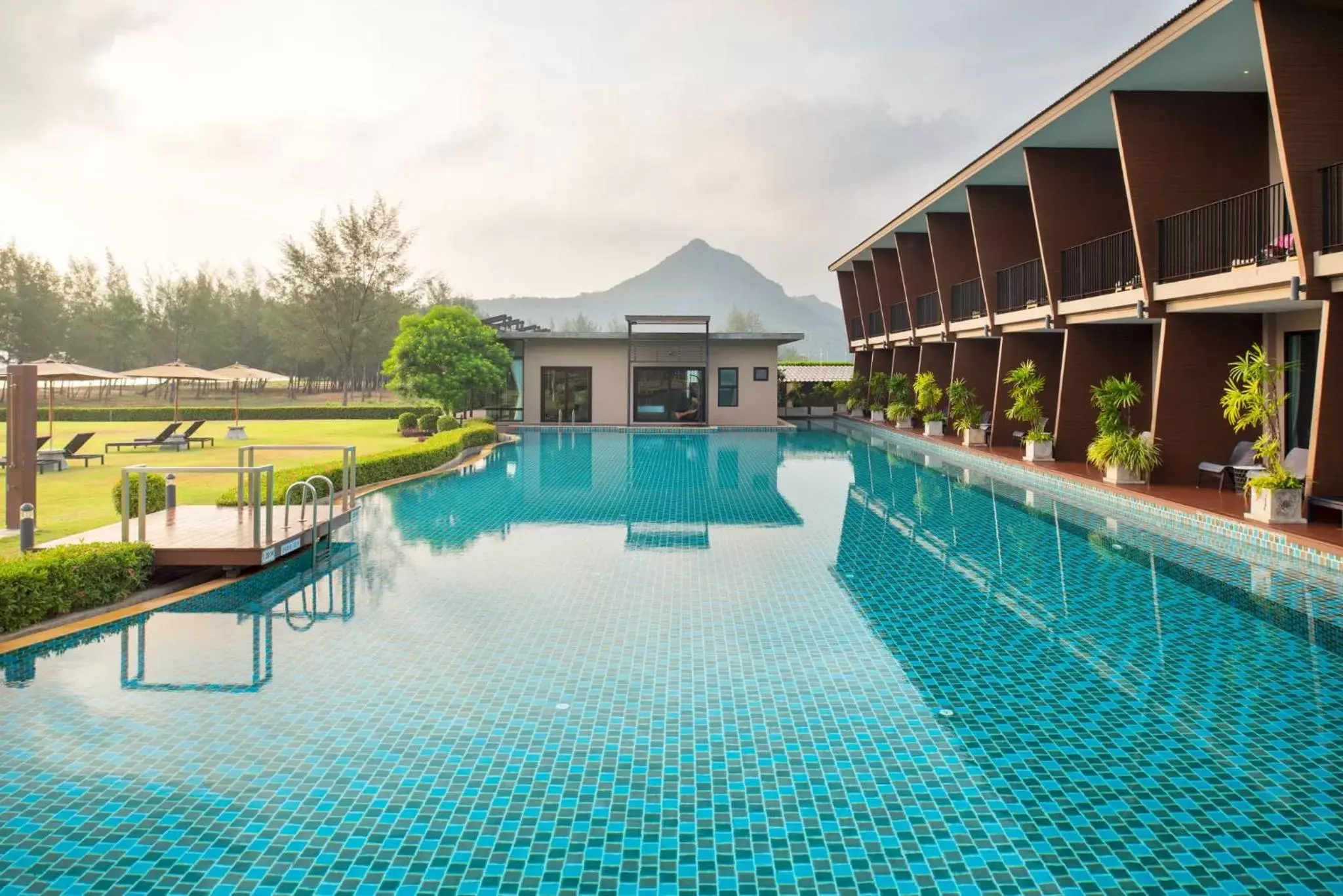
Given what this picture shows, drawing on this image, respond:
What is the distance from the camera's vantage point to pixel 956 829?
149 inches

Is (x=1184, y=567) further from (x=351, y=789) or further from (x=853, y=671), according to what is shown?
(x=351, y=789)

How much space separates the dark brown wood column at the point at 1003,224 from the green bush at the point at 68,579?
696 inches

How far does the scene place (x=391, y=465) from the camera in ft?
52.3

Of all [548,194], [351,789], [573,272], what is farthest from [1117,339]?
[573,272]

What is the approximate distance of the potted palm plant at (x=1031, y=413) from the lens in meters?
17.0

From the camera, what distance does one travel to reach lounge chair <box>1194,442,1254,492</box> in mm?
12695

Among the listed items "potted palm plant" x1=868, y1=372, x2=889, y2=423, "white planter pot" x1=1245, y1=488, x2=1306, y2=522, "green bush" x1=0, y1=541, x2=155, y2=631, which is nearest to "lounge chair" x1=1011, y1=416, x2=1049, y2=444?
"white planter pot" x1=1245, y1=488, x2=1306, y2=522

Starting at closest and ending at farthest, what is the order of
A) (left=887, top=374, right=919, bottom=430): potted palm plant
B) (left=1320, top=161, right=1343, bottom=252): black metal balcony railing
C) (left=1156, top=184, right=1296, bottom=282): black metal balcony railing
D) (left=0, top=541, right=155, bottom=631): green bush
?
1. (left=0, top=541, right=155, bottom=631): green bush
2. (left=1320, top=161, right=1343, bottom=252): black metal balcony railing
3. (left=1156, top=184, right=1296, bottom=282): black metal balcony railing
4. (left=887, top=374, right=919, bottom=430): potted palm plant

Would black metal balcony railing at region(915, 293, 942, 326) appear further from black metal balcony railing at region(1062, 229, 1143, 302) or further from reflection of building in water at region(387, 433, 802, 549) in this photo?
black metal balcony railing at region(1062, 229, 1143, 302)

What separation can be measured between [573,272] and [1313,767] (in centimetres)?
13860

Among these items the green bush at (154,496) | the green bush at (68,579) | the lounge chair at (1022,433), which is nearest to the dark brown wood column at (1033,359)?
the lounge chair at (1022,433)

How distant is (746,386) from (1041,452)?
14.9m

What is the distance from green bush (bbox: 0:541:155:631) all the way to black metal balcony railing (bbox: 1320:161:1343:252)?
39.3ft

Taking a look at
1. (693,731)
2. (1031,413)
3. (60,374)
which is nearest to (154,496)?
(693,731)
